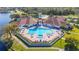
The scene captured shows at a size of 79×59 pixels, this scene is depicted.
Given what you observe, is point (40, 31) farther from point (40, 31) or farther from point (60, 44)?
point (60, 44)

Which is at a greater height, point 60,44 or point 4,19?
point 4,19

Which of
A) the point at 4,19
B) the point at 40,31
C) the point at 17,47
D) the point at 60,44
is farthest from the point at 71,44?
the point at 4,19

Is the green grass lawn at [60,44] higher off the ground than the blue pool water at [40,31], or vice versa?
the blue pool water at [40,31]

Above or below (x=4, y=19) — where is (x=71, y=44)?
below

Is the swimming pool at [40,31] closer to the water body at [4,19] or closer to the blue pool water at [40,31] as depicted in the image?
the blue pool water at [40,31]

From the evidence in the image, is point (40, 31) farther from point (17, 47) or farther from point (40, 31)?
point (17, 47)

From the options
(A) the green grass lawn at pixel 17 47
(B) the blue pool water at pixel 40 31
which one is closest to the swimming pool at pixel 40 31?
(B) the blue pool water at pixel 40 31

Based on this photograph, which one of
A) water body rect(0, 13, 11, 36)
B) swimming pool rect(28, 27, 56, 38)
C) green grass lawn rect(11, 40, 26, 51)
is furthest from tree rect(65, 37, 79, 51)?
water body rect(0, 13, 11, 36)

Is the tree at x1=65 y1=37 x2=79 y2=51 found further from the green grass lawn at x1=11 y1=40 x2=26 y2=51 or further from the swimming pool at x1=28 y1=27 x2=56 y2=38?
the green grass lawn at x1=11 y1=40 x2=26 y2=51

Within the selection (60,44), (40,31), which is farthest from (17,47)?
(60,44)
